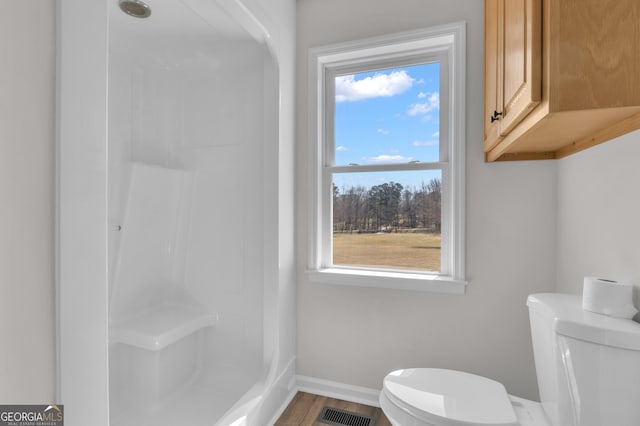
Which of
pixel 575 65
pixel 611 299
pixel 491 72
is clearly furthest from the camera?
pixel 491 72

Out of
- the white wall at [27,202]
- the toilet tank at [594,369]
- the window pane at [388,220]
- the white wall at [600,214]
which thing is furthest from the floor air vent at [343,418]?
the white wall at [27,202]

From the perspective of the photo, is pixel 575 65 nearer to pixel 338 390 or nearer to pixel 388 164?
pixel 388 164

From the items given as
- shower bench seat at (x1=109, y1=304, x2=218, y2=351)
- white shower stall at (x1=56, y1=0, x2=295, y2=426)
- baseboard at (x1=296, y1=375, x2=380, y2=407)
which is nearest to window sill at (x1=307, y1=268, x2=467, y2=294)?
white shower stall at (x1=56, y1=0, x2=295, y2=426)

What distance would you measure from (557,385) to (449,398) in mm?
342

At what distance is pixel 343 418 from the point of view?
67.5 inches

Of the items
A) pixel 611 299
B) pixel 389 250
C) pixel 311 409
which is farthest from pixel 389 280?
pixel 611 299

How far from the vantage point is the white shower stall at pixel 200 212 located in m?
1.71

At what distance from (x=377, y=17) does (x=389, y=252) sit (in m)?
1.40

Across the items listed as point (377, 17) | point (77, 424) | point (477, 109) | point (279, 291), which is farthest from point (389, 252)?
point (77, 424)

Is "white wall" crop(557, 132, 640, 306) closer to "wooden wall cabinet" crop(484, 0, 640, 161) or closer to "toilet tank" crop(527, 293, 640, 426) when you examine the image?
"wooden wall cabinet" crop(484, 0, 640, 161)

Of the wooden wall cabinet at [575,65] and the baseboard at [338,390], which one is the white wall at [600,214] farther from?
the baseboard at [338,390]

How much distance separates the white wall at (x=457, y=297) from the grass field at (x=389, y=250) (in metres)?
0.19

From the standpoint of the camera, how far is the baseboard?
186 centimetres

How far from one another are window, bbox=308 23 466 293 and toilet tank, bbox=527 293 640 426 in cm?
75
